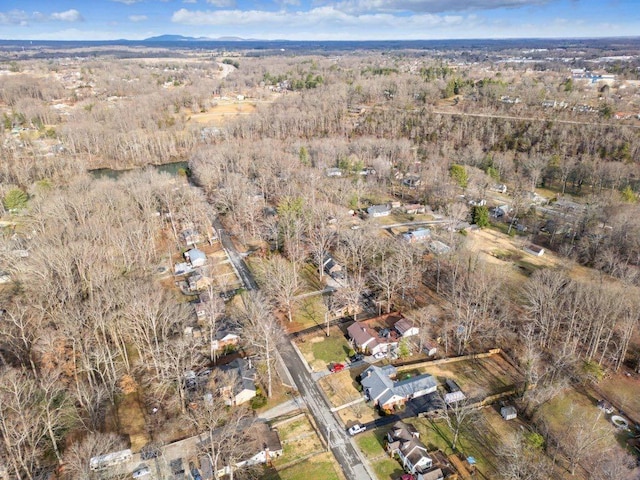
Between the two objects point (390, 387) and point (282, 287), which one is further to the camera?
point (282, 287)

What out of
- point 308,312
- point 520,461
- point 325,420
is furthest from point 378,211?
point 520,461

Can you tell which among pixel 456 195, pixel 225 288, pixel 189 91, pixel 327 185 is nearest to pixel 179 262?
pixel 225 288

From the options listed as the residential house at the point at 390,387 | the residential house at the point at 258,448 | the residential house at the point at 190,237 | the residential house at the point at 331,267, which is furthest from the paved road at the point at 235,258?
the residential house at the point at 258,448

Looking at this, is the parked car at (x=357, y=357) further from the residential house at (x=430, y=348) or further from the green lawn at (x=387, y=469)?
the green lawn at (x=387, y=469)

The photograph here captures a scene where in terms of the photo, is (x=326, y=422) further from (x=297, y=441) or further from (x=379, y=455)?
(x=379, y=455)

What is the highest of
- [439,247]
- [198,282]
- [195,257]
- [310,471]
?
[439,247]

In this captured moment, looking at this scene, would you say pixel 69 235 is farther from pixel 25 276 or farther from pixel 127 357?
pixel 127 357

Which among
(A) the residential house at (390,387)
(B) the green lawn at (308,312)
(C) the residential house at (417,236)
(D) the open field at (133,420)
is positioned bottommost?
(B) the green lawn at (308,312)
